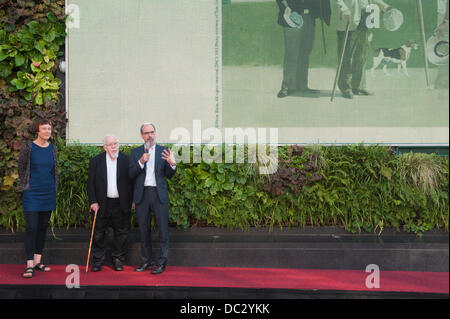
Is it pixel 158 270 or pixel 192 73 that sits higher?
pixel 192 73

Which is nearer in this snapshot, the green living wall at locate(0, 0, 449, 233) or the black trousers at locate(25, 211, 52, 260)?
the black trousers at locate(25, 211, 52, 260)

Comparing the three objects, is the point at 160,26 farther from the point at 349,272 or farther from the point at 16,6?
the point at 349,272

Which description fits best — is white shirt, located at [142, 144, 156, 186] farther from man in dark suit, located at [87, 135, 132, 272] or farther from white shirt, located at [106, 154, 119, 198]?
white shirt, located at [106, 154, 119, 198]

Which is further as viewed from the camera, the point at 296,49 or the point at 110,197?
the point at 296,49

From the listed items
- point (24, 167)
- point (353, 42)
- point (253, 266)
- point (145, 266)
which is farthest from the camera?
point (353, 42)

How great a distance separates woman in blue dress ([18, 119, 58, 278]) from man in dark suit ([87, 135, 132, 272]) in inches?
23.8

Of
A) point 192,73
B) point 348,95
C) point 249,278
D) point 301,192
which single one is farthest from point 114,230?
point 348,95

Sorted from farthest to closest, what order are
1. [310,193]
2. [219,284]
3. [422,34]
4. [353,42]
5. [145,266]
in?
1. [353,42]
2. [422,34]
3. [310,193]
4. [145,266]
5. [219,284]

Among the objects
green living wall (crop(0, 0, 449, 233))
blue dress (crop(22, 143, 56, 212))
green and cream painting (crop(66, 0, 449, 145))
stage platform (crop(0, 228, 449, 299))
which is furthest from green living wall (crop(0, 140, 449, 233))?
green and cream painting (crop(66, 0, 449, 145))

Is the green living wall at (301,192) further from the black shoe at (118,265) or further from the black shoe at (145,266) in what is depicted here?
the black shoe at (118,265)

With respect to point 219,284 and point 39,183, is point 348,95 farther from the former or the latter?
point 39,183

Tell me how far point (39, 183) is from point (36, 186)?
0.19 feet

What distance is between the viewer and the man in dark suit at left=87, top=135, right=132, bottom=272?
608 centimetres

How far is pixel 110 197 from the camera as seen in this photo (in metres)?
6.12
